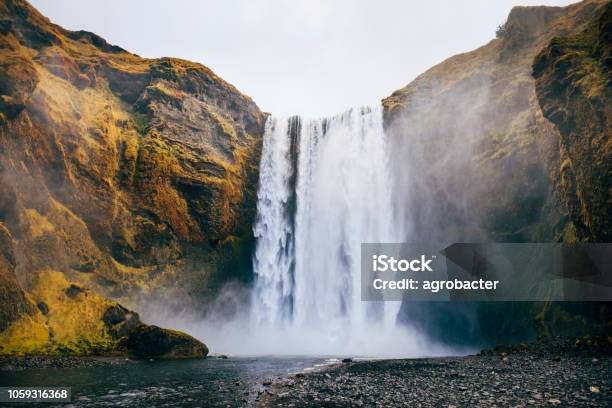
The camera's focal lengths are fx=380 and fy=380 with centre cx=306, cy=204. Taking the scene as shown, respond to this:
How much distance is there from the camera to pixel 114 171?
37656 mm

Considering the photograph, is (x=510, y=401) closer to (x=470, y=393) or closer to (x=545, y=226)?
(x=470, y=393)

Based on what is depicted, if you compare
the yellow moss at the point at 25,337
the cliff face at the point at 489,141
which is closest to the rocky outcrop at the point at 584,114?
the cliff face at the point at 489,141

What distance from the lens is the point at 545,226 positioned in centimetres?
3042

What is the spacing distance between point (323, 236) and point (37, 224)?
26.9m

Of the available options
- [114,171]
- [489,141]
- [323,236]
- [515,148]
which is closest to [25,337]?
[114,171]

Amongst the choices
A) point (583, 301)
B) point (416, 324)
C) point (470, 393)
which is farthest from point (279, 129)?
point (470, 393)

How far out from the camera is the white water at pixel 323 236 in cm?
3788

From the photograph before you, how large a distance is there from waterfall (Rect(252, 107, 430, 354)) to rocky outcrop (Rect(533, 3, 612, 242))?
17.9 metres

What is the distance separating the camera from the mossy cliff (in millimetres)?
23594

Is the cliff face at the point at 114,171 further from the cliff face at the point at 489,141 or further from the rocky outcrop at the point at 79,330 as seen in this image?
the cliff face at the point at 489,141

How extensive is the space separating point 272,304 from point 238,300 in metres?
4.26

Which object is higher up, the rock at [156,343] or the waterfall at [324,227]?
the waterfall at [324,227]

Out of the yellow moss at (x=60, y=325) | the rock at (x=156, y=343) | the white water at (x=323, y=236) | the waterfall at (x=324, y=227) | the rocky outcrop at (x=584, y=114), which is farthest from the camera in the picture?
the waterfall at (x=324, y=227)

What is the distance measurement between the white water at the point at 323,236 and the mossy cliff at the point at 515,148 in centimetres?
304
